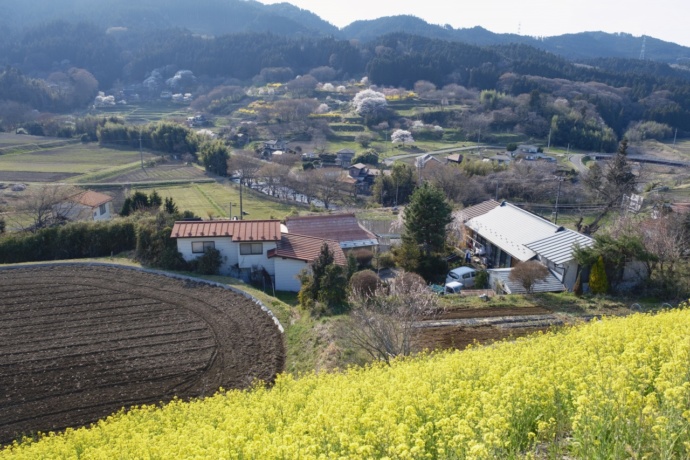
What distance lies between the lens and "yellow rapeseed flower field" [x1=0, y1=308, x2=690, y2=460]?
13.0ft

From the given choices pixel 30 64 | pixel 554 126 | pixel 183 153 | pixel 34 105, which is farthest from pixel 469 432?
pixel 30 64

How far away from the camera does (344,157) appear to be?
5225 centimetres

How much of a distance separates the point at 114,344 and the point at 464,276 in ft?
42.2

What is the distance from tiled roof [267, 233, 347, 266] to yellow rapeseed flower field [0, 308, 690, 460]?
10362mm

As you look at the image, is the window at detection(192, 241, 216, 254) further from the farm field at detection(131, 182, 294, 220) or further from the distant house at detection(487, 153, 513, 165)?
the distant house at detection(487, 153, 513, 165)

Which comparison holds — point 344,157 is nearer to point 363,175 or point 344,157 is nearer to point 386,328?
point 363,175

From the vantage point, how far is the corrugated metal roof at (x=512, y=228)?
20609 mm

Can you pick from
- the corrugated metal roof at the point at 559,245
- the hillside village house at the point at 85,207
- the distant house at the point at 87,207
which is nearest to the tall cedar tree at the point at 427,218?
the corrugated metal roof at the point at 559,245

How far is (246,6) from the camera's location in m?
188

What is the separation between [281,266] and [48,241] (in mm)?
10771

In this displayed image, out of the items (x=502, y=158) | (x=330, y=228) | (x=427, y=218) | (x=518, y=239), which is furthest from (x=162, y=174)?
(x=518, y=239)

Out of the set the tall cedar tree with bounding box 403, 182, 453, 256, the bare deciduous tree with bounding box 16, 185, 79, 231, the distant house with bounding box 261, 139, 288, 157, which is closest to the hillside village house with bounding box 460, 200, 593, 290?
the tall cedar tree with bounding box 403, 182, 453, 256

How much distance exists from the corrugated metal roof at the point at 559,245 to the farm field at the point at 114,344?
1078 centimetres

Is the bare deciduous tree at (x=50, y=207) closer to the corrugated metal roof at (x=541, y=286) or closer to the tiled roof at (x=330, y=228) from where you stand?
the tiled roof at (x=330, y=228)
